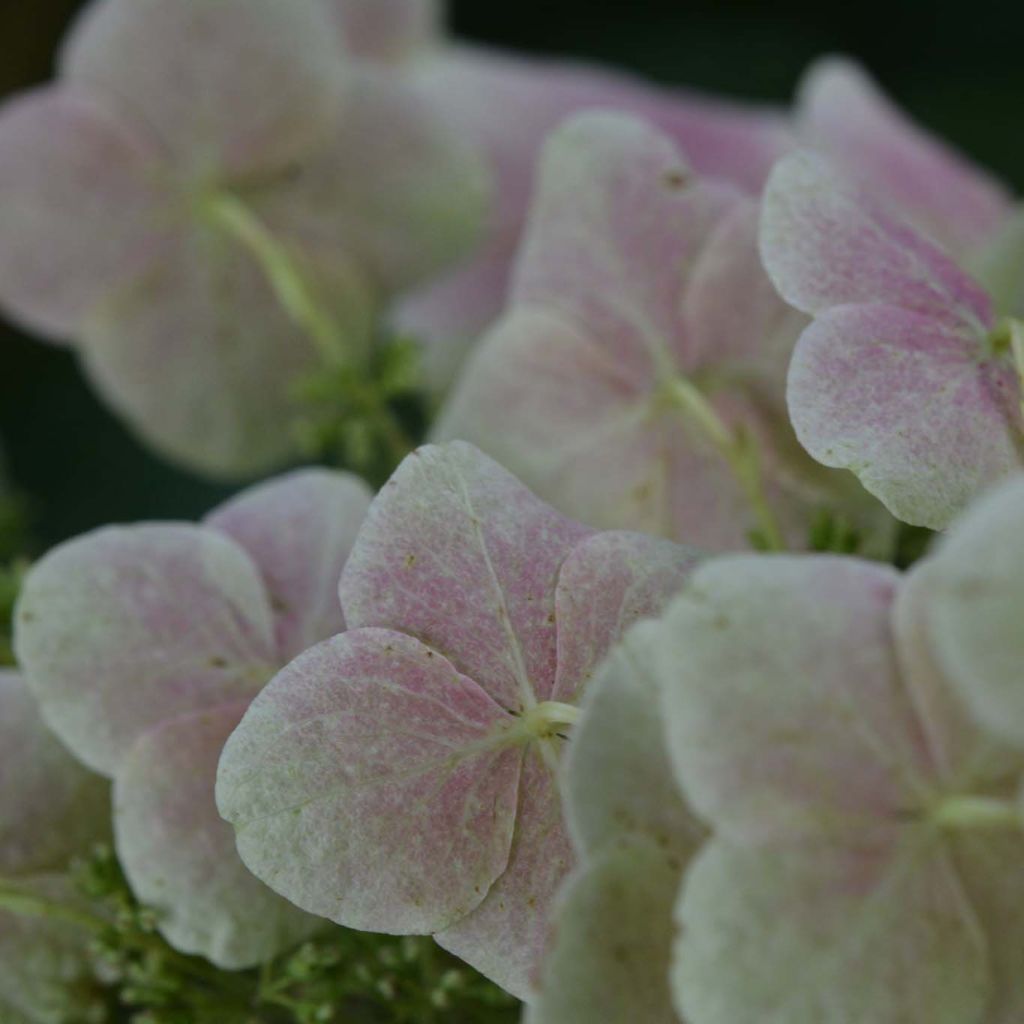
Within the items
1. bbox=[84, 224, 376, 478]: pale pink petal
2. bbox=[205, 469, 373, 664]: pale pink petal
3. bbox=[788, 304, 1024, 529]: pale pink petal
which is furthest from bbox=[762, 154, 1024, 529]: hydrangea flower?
bbox=[84, 224, 376, 478]: pale pink petal

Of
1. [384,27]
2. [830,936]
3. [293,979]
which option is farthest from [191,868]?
[384,27]

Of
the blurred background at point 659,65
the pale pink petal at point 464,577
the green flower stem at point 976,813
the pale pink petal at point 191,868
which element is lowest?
the blurred background at point 659,65

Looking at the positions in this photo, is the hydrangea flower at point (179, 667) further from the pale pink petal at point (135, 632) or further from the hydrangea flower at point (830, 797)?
the hydrangea flower at point (830, 797)

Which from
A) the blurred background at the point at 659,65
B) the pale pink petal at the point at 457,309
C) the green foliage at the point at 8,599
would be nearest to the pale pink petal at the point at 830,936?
the green foliage at the point at 8,599

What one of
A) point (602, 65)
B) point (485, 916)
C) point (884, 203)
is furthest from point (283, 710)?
point (602, 65)

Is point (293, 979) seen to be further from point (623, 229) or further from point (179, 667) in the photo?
point (623, 229)

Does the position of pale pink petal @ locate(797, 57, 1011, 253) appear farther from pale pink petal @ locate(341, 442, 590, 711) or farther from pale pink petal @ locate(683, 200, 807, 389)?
pale pink petal @ locate(341, 442, 590, 711)
